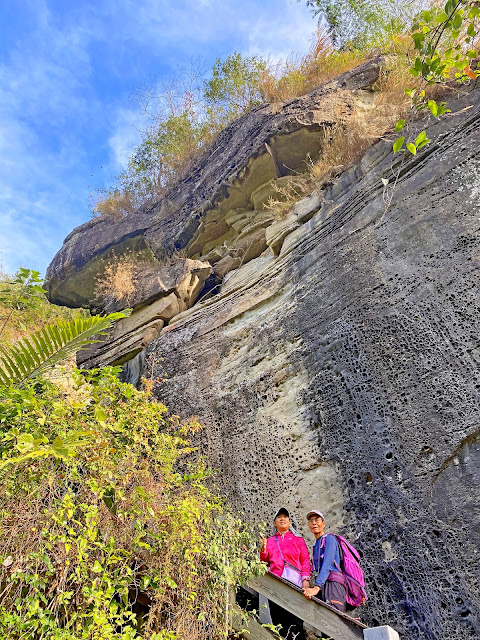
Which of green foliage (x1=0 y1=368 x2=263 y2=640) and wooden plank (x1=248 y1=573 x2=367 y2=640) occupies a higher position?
green foliage (x1=0 y1=368 x2=263 y2=640)

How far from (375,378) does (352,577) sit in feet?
5.83

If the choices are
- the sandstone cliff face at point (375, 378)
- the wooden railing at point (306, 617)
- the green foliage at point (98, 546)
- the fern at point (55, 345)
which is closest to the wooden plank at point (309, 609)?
the wooden railing at point (306, 617)

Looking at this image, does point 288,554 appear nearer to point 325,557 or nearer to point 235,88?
point 325,557

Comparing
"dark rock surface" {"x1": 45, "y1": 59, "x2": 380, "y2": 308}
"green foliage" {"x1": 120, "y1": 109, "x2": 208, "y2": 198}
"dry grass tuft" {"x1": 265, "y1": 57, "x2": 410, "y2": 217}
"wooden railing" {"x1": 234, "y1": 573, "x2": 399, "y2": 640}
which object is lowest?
"wooden railing" {"x1": 234, "y1": 573, "x2": 399, "y2": 640}

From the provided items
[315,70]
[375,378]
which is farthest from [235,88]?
[375,378]

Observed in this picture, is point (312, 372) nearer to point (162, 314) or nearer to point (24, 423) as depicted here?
point (24, 423)

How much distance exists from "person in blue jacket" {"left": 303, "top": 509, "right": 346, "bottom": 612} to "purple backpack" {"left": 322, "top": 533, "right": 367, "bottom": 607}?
0.04 meters

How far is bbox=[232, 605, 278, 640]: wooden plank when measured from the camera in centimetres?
271

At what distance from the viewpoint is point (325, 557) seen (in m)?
3.28

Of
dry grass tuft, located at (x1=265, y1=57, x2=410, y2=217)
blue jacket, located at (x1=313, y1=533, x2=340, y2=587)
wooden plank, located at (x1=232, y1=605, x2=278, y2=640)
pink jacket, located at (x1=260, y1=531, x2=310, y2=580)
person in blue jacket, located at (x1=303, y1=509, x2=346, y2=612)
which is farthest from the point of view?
dry grass tuft, located at (x1=265, y1=57, x2=410, y2=217)

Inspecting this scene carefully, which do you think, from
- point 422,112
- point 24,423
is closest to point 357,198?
point 422,112

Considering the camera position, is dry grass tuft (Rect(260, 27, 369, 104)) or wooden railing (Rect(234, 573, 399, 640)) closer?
wooden railing (Rect(234, 573, 399, 640))

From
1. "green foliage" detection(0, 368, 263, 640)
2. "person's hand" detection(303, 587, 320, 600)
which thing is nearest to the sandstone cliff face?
"person's hand" detection(303, 587, 320, 600)

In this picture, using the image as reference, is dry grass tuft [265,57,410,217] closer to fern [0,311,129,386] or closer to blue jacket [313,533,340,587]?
fern [0,311,129,386]
